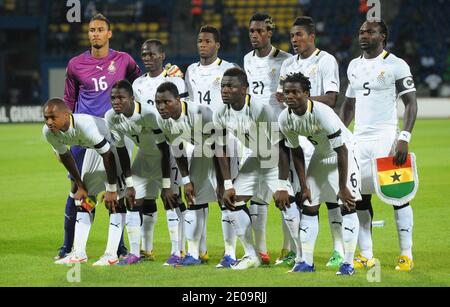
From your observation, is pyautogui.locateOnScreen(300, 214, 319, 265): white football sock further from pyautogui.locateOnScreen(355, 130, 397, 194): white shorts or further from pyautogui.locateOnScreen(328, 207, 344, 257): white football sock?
pyautogui.locateOnScreen(355, 130, 397, 194): white shorts

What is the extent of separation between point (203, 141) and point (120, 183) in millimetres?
921

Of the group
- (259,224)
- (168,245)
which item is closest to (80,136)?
(259,224)

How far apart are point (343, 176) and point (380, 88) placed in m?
1.14

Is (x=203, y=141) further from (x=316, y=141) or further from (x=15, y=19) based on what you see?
(x=15, y=19)

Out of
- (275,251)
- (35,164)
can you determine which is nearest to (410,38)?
(35,164)

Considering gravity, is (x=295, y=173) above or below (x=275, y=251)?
above

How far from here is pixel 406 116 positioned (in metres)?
8.02

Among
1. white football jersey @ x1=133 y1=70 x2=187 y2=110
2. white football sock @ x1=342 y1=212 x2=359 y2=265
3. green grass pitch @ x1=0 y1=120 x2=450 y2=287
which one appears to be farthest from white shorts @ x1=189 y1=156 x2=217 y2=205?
white football sock @ x1=342 y1=212 x2=359 y2=265

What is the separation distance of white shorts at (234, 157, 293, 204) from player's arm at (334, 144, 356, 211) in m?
0.80

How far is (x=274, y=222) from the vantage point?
1143cm

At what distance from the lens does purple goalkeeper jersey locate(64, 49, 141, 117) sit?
8938mm

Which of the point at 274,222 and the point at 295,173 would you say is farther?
the point at 274,222

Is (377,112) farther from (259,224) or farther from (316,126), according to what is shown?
(259,224)

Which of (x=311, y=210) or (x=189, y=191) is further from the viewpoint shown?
(x=189, y=191)
